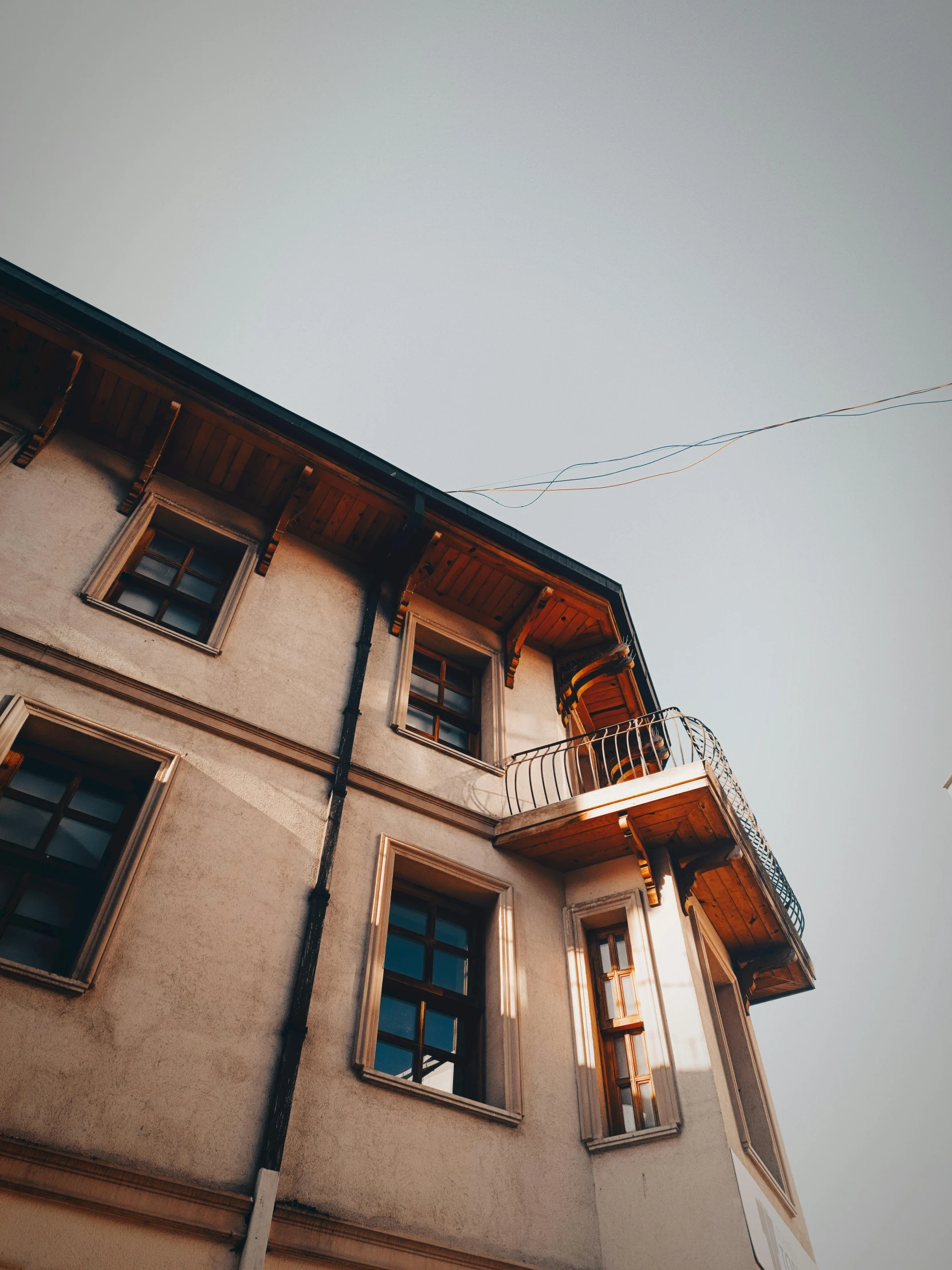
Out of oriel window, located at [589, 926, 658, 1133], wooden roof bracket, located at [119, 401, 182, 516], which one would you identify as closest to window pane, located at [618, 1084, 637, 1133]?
oriel window, located at [589, 926, 658, 1133]

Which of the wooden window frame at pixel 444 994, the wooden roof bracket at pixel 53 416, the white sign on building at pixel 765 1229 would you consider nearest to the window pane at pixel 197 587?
the wooden roof bracket at pixel 53 416

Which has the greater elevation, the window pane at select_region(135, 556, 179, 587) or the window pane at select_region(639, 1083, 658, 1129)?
the window pane at select_region(135, 556, 179, 587)

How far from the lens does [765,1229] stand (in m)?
7.33

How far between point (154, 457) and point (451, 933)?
21.9ft

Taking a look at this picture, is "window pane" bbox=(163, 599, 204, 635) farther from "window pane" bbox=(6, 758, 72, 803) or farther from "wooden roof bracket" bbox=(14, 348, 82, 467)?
"window pane" bbox=(6, 758, 72, 803)

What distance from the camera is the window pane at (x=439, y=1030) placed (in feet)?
27.0

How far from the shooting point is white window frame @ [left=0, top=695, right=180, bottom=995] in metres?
6.45

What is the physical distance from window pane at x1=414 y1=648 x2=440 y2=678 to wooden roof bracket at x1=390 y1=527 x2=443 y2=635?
0.56 metres

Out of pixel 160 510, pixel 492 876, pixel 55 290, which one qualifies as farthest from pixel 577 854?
pixel 55 290

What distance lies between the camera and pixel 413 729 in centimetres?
1071

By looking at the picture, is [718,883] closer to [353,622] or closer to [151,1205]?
[353,622]

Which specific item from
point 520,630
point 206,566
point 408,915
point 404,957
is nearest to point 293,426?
point 206,566

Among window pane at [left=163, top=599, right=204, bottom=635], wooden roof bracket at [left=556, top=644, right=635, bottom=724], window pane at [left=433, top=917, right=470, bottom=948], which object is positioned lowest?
window pane at [left=433, top=917, right=470, bottom=948]

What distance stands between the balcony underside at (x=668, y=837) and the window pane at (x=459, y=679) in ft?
8.59
